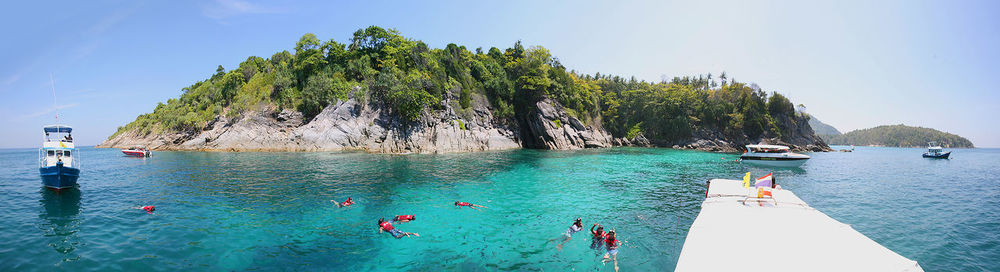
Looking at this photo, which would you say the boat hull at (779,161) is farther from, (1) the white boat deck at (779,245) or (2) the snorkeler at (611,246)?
(2) the snorkeler at (611,246)

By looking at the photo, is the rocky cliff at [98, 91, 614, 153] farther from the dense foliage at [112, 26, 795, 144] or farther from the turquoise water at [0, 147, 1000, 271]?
the turquoise water at [0, 147, 1000, 271]

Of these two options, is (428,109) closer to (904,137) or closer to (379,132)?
(379,132)

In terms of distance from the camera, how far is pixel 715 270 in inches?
241

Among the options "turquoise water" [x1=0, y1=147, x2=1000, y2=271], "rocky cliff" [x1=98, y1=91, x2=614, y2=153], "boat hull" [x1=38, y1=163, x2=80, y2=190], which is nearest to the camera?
"turquoise water" [x1=0, y1=147, x2=1000, y2=271]

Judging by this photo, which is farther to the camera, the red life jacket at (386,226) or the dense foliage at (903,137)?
the dense foliage at (903,137)

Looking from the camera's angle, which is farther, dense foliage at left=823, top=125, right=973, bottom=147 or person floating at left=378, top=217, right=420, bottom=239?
dense foliage at left=823, top=125, right=973, bottom=147

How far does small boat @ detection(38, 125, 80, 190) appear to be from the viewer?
63.3 feet

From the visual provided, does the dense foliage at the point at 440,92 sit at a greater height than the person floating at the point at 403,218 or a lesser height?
greater

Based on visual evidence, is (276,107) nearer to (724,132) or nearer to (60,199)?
(60,199)

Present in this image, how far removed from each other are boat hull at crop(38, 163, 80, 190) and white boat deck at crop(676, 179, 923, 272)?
1193 inches

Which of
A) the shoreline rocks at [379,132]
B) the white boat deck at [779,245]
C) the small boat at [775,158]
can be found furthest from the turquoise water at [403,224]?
the shoreline rocks at [379,132]

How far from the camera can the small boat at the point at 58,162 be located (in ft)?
Answer: 63.3

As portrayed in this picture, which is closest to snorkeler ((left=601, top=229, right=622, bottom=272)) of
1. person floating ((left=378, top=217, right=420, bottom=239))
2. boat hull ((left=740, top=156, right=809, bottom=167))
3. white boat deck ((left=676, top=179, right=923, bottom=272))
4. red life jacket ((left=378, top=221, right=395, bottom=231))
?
white boat deck ((left=676, top=179, right=923, bottom=272))

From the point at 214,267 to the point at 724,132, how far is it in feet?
298
